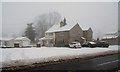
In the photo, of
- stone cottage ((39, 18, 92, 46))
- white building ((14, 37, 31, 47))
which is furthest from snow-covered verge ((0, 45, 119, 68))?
white building ((14, 37, 31, 47))

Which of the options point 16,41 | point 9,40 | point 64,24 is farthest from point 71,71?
point 9,40

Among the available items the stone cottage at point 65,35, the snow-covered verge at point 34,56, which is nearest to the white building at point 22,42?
the stone cottage at point 65,35

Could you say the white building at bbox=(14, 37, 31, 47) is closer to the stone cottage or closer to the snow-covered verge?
the stone cottage

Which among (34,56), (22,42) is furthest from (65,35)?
Answer: (34,56)

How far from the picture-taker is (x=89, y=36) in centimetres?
6438

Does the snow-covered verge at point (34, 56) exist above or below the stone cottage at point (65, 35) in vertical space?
below

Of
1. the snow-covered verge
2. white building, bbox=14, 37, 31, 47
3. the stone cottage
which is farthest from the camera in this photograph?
white building, bbox=14, 37, 31, 47

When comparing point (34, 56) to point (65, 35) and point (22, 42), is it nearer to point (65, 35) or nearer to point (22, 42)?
point (65, 35)

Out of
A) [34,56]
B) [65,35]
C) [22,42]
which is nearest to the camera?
[34,56]

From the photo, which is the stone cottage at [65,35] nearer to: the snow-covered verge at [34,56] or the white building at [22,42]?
the white building at [22,42]

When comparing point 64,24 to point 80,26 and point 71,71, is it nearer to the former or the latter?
point 80,26

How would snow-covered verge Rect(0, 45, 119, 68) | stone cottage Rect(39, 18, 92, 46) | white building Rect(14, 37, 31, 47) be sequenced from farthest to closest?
white building Rect(14, 37, 31, 47) → stone cottage Rect(39, 18, 92, 46) → snow-covered verge Rect(0, 45, 119, 68)

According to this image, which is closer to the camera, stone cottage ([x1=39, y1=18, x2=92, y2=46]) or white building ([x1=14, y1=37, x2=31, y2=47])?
stone cottage ([x1=39, y1=18, x2=92, y2=46])

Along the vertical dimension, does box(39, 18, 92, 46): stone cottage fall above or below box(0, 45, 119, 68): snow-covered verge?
above
